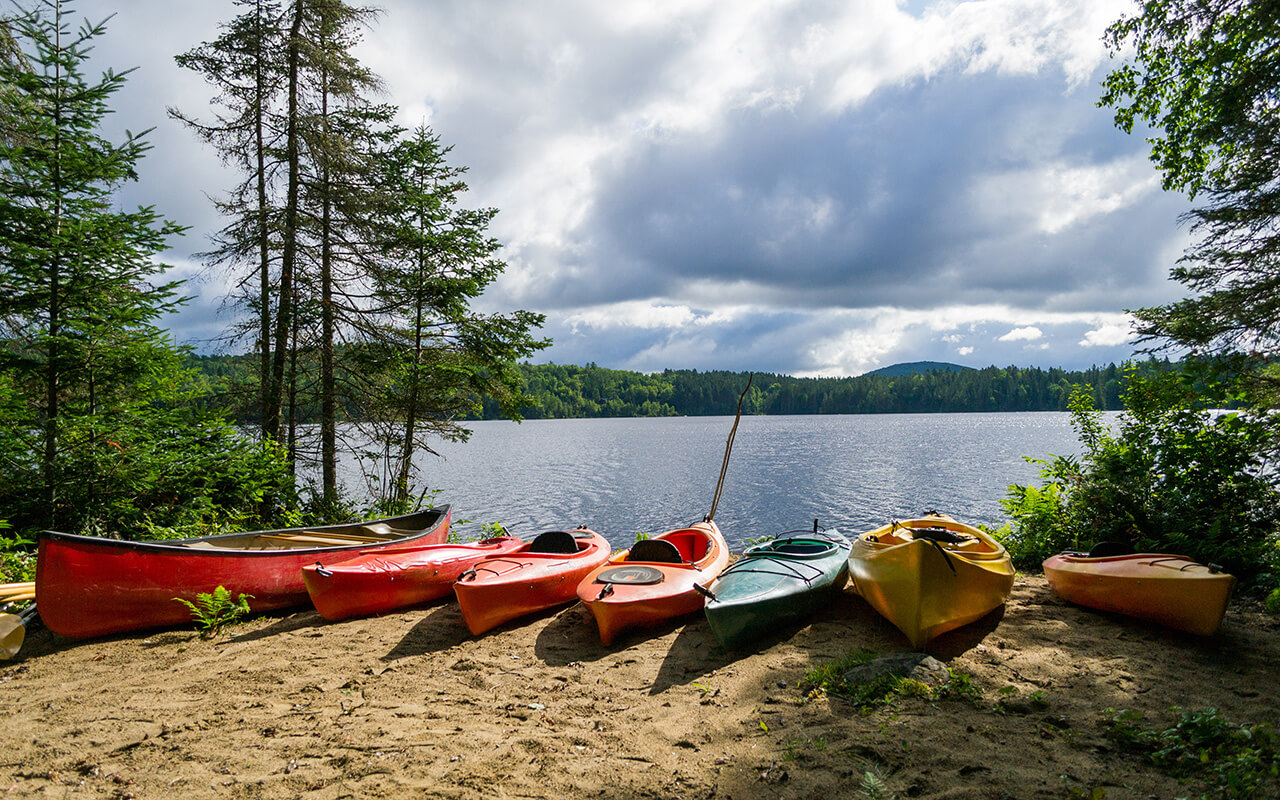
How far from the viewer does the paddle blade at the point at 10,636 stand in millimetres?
5785

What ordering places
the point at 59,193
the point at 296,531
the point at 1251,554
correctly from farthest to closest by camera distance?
the point at 296,531
the point at 59,193
the point at 1251,554

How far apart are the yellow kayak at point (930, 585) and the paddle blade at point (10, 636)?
8622 mm

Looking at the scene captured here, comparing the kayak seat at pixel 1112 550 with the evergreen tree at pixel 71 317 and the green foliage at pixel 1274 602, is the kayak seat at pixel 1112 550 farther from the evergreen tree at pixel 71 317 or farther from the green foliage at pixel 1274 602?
the evergreen tree at pixel 71 317

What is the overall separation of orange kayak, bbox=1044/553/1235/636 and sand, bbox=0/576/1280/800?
205 millimetres

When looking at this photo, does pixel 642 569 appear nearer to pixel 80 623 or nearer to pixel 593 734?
pixel 593 734

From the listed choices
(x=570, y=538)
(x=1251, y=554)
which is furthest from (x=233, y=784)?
(x=1251, y=554)

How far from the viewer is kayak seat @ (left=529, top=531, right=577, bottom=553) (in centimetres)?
791

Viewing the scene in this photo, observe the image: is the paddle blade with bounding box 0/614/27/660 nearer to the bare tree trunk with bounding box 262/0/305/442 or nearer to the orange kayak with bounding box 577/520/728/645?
the orange kayak with bounding box 577/520/728/645

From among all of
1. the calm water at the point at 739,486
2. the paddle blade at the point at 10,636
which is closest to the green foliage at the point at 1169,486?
the calm water at the point at 739,486

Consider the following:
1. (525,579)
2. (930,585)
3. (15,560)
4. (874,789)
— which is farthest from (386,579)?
(930,585)

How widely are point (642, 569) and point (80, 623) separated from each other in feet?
19.4

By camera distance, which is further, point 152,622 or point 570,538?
point 570,538

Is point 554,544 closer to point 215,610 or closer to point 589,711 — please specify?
point 589,711

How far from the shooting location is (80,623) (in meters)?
6.17
